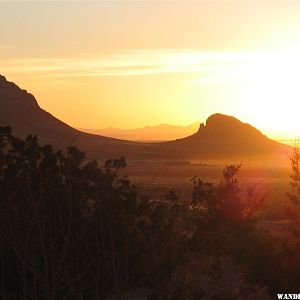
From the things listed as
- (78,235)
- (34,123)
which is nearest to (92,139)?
(34,123)

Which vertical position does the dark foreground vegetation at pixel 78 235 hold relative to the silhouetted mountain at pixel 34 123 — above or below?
below

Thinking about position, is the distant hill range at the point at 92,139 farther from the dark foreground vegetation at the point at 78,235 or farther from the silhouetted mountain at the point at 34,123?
the dark foreground vegetation at the point at 78,235

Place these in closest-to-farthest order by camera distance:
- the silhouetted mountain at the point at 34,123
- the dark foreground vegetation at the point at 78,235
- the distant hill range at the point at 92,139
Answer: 1. the dark foreground vegetation at the point at 78,235
2. the silhouetted mountain at the point at 34,123
3. the distant hill range at the point at 92,139

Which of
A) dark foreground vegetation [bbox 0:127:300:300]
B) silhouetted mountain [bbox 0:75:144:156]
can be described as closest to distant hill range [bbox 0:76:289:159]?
silhouetted mountain [bbox 0:75:144:156]

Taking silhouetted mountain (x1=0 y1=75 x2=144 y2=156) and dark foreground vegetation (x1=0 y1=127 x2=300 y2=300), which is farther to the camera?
silhouetted mountain (x1=0 y1=75 x2=144 y2=156)

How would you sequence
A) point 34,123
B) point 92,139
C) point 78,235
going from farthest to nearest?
point 92,139 → point 34,123 → point 78,235

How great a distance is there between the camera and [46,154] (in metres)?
10.4

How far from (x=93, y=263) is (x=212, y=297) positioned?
5.36 meters

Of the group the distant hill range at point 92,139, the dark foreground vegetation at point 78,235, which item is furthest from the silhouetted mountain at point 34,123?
the dark foreground vegetation at point 78,235

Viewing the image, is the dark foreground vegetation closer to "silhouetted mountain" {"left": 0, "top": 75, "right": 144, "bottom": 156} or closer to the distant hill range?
the distant hill range

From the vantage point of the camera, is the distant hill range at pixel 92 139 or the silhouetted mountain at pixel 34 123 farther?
the distant hill range at pixel 92 139

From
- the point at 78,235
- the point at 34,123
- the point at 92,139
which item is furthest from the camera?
the point at 92,139

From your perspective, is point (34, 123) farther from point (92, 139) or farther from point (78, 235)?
point (78, 235)

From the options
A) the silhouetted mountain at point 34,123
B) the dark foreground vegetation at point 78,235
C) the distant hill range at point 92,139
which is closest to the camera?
the dark foreground vegetation at point 78,235
